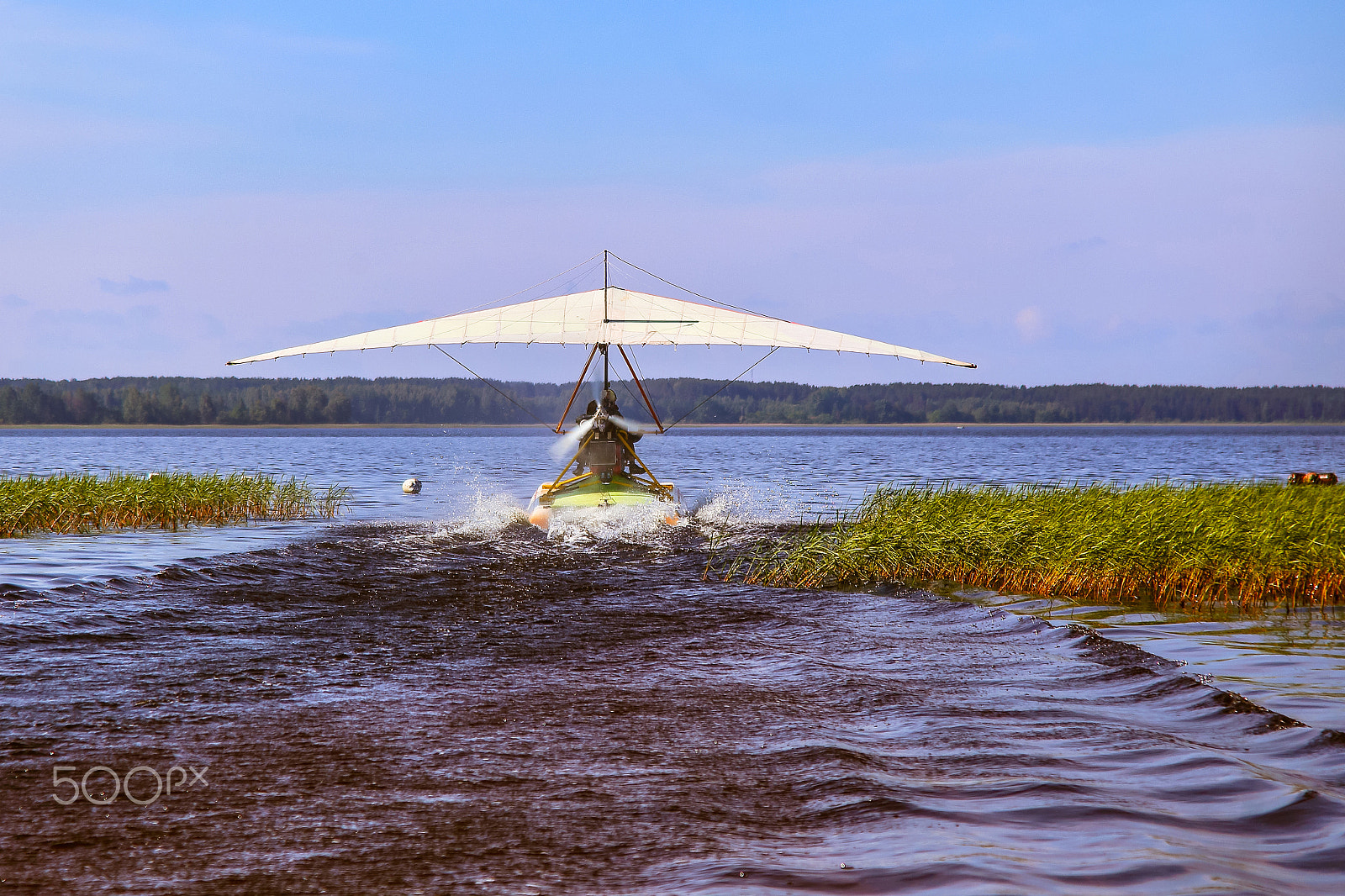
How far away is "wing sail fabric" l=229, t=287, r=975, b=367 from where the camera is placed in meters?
19.4

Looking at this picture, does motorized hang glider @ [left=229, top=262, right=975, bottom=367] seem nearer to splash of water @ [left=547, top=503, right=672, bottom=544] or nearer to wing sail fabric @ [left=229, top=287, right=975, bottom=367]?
wing sail fabric @ [left=229, top=287, right=975, bottom=367]

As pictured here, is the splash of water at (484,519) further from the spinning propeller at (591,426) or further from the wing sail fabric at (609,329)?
the wing sail fabric at (609,329)

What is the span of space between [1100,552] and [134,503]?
58.1 ft

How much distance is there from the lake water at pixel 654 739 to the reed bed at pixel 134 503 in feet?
19.7

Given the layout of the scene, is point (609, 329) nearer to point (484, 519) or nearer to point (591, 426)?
point (591, 426)

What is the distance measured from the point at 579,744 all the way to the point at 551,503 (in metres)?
12.4

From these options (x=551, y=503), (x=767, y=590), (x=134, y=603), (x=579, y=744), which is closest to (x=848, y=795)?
(x=579, y=744)

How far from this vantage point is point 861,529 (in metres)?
14.9

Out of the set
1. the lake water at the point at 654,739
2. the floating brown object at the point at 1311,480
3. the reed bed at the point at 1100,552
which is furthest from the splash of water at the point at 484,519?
the floating brown object at the point at 1311,480

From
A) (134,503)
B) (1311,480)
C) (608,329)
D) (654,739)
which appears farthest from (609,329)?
(1311,480)
